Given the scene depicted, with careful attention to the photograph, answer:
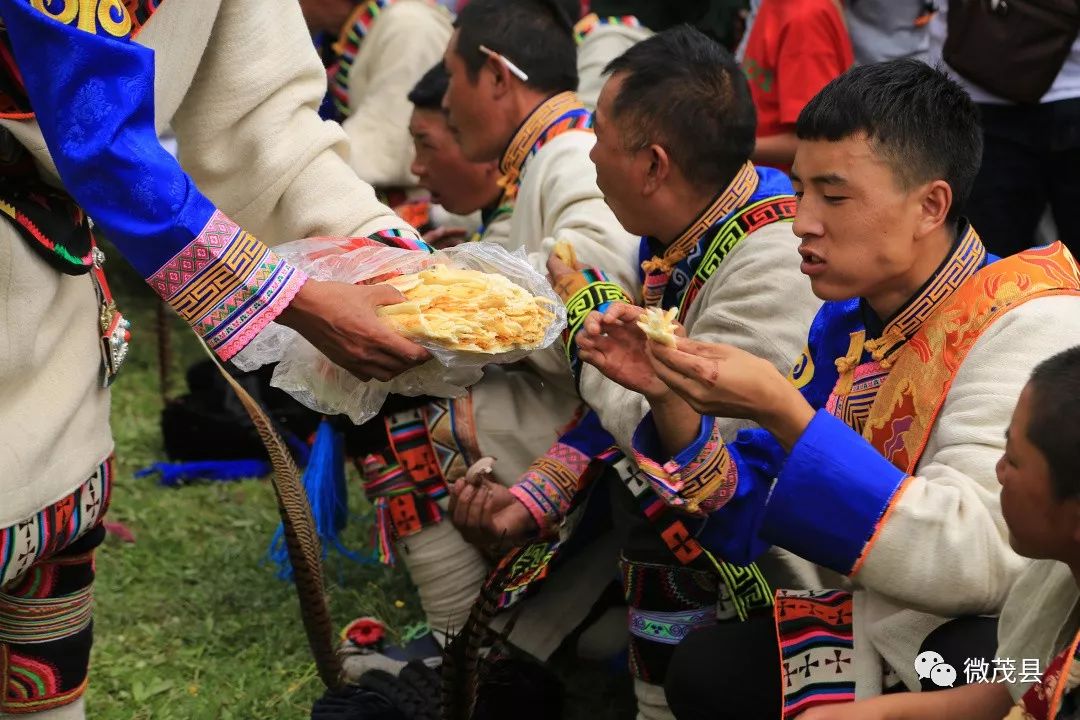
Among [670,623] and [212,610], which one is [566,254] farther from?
[212,610]

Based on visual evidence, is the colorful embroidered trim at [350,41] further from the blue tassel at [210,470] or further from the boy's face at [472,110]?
the blue tassel at [210,470]

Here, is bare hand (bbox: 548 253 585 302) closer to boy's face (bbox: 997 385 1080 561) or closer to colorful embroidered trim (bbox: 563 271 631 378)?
colorful embroidered trim (bbox: 563 271 631 378)

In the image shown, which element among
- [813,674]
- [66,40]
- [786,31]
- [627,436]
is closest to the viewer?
[66,40]

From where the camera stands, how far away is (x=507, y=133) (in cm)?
402

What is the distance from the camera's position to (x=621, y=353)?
2.43 metres

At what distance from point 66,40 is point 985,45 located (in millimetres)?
3009

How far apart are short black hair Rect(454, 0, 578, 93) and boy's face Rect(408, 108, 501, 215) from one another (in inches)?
16.9

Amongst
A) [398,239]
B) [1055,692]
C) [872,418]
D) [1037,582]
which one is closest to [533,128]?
[398,239]

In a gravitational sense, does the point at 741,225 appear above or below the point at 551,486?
above

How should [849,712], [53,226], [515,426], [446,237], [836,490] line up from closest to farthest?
[849,712], [836,490], [53,226], [515,426], [446,237]

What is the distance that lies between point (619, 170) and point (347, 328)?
1.02 metres

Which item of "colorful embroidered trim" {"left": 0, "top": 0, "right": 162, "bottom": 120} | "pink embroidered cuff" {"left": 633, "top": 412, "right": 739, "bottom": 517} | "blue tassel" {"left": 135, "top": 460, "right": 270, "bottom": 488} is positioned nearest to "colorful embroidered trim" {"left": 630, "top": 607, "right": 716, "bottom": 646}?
"pink embroidered cuff" {"left": 633, "top": 412, "right": 739, "bottom": 517}

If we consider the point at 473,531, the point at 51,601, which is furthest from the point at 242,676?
the point at 51,601

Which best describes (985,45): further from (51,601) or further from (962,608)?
(51,601)
